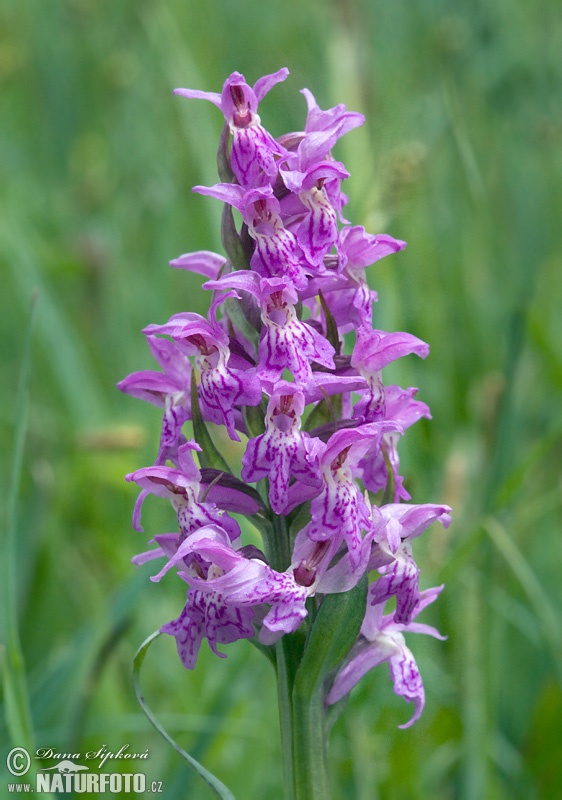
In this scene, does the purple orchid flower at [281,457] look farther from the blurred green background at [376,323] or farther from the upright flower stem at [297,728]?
the blurred green background at [376,323]

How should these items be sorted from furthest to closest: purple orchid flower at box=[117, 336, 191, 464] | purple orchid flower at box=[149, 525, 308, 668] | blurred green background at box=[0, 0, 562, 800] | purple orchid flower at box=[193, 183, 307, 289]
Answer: blurred green background at box=[0, 0, 562, 800], purple orchid flower at box=[117, 336, 191, 464], purple orchid flower at box=[193, 183, 307, 289], purple orchid flower at box=[149, 525, 308, 668]

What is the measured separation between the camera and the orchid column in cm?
129

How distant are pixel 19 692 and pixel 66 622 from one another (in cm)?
154

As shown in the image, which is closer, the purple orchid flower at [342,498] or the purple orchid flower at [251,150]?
the purple orchid flower at [342,498]

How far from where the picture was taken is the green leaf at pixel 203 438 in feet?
4.40

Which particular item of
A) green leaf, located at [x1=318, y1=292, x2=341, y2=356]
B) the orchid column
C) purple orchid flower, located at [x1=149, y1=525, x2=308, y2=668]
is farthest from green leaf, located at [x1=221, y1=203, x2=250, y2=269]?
purple orchid flower, located at [x1=149, y1=525, x2=308, y2=668]

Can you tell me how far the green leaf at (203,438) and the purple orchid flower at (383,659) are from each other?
12.1 inches

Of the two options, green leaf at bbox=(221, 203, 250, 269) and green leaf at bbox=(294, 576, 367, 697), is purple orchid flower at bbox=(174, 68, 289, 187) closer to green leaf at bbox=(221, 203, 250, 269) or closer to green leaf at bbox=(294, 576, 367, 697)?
green leaf at bbox=(221, 203, 250, 269)

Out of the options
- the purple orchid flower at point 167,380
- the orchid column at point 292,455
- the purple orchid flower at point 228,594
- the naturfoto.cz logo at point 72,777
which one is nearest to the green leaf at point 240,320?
A: the orchid column at point 292,455

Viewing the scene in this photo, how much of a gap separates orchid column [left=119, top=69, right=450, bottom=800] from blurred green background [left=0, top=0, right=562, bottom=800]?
0.33 m

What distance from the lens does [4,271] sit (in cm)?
474

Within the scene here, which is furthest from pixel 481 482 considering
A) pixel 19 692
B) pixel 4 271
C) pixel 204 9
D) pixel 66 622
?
pixel 204 9

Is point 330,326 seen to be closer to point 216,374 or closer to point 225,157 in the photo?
point 216,374

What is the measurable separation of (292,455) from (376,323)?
3.51ft
